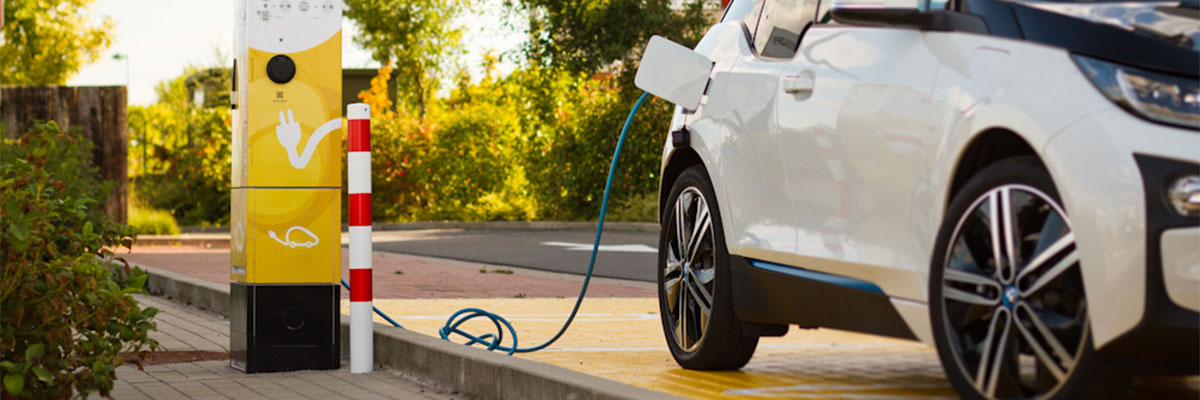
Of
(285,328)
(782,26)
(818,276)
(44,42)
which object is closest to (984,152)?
(818,276)

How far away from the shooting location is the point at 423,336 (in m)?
6.48

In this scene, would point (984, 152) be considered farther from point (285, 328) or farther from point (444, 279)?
point (444, 279)

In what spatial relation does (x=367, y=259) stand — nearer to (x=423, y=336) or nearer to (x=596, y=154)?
(x=423, y=336)

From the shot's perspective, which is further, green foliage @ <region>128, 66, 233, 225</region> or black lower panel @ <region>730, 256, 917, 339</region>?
green foliage @ <region>128, 66, 233, 225</region>

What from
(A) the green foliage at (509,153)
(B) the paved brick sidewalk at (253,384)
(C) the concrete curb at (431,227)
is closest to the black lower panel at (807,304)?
(B) the paved brick sidewalk at (253,384)

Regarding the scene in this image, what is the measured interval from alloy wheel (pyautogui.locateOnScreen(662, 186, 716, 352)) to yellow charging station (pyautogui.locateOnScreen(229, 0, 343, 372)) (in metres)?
1.76

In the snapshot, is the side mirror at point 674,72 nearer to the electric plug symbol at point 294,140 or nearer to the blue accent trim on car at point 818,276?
the blue accent trim on car at point 818,276

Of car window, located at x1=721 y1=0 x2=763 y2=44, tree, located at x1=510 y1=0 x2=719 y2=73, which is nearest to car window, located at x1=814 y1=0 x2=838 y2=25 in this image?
car window, located at x1=721 y1=0 x2=763 y2=44

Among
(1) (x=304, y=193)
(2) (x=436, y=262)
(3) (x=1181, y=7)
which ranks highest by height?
(3) (x=1181, y=7)

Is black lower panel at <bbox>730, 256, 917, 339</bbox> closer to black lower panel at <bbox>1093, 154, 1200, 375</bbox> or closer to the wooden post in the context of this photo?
black lower panel at <bbox>1093, 154, 1200, 375</bbox>

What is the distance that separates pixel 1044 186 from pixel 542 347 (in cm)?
362

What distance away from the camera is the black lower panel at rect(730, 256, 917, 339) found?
3.85 metres

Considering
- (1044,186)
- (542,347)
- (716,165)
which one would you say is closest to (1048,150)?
(1044,186)

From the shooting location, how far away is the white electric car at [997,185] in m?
2.95
